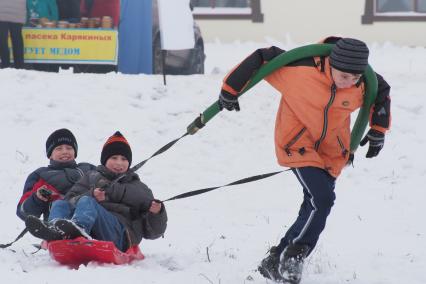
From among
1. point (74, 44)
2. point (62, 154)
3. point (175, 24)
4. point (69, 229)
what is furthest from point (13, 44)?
point (69, 229)

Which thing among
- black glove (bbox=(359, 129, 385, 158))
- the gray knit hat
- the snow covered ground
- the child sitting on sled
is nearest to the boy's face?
the gray knit hat

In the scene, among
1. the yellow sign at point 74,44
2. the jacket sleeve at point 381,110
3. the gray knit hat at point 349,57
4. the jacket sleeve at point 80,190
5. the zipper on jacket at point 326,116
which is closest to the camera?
the gray knit hat at point 349,57

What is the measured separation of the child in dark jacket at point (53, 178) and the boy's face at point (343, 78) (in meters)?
2.14

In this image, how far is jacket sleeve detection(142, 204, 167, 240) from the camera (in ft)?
20.6

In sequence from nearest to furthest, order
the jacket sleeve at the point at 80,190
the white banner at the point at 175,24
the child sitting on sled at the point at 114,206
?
the child sitting on sled at the point at 114,206, the jacket sleeve at the point at 80,190, the white banner at the point at 175,24

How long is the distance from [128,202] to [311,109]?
1508 millimetres

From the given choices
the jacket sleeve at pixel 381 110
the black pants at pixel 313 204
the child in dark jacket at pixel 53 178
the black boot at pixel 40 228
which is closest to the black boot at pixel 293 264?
the black pants at pixel 313 204

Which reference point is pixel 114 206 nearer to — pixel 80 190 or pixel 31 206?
pixel 80 190

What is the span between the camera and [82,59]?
1370 centimetres

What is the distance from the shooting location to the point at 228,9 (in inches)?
880

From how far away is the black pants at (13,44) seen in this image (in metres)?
13.3

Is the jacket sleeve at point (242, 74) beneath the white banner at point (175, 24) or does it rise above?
above

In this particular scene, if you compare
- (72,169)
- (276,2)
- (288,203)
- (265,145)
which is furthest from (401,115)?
(276,2)

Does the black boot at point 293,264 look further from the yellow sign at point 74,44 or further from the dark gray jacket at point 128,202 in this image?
the yellow sign at point 74,44
